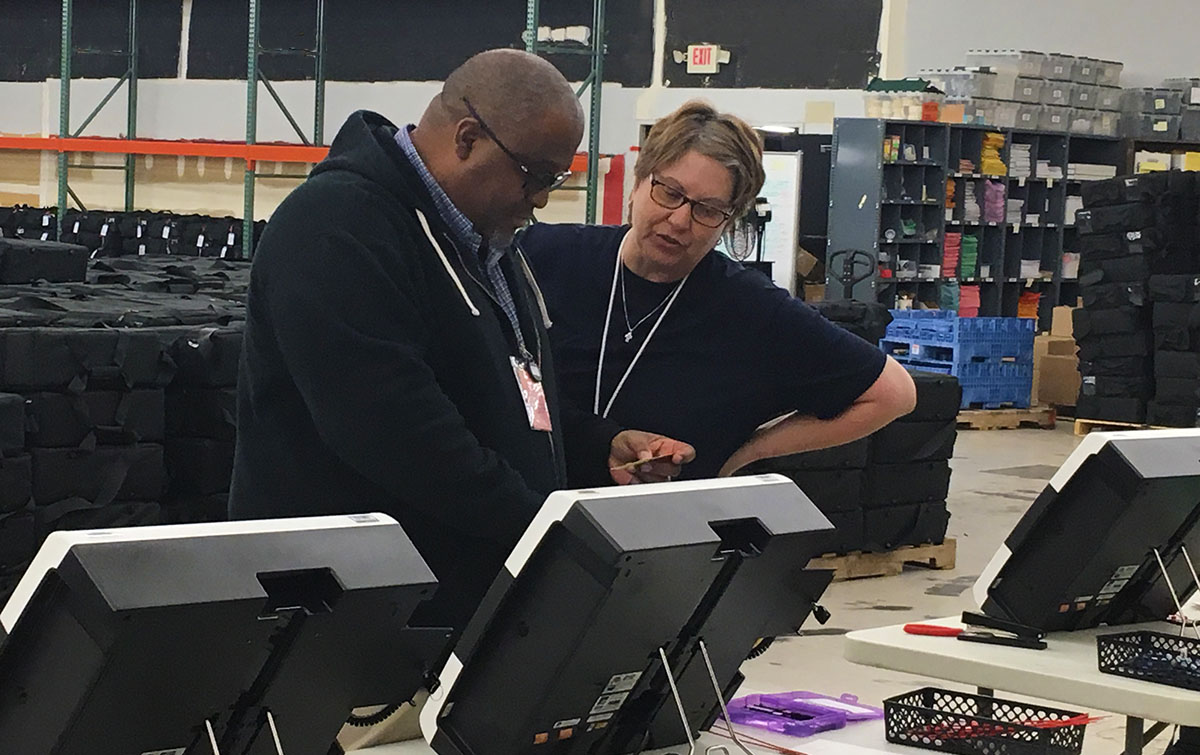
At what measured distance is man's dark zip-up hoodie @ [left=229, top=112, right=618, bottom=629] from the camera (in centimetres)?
214

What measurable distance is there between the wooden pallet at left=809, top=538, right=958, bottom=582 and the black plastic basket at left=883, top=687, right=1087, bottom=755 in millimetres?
4499

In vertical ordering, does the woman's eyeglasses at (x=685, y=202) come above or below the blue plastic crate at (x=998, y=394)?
above

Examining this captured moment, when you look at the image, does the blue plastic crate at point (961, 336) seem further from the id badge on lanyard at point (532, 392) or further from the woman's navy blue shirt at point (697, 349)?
the id badge on lanyard at point (532, 392)

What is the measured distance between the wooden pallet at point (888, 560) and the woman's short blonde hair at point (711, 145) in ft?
14.2

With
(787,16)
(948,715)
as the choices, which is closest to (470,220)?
(948,715)

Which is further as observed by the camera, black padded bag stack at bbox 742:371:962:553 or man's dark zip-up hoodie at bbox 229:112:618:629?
black padded bag stack at bbox 742:371:962:553

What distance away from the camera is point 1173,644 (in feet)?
9.34

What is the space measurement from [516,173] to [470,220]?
11 centimetres

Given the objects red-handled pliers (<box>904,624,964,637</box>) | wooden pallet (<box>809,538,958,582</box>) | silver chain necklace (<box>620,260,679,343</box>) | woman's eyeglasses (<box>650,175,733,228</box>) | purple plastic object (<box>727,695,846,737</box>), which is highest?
woman's eyeglasses (<box>650,175,733,228</box>)

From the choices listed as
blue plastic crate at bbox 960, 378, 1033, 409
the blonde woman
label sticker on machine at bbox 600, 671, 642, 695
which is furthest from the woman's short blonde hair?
blue plastic crate at bbox 960, 378, 1033, 409

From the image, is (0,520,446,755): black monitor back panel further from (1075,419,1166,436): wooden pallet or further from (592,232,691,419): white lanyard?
(1075,419,1166,436): wooden pallet

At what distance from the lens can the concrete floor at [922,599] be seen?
18.6ft

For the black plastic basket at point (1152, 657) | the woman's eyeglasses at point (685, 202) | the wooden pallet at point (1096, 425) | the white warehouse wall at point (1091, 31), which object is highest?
A: the white warehouse wall at point (1091, 31)

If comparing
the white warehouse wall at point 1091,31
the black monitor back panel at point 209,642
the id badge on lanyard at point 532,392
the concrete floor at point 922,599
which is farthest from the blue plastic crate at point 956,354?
the black monitor back panel at point 209,642
